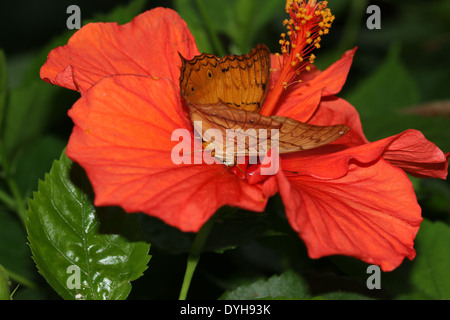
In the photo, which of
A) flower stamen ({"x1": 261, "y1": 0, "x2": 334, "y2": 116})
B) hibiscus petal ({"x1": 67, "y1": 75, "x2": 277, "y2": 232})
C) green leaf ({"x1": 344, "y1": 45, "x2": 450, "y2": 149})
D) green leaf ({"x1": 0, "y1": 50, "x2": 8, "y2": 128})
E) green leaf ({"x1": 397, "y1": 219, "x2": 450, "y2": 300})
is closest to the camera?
hibiscus petal ({"x1": 67, "y1": 75, "x2": 277, "y2": 232})

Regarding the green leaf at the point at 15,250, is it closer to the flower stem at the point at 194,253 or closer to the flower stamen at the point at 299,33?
the flower stem at the point at 194,253

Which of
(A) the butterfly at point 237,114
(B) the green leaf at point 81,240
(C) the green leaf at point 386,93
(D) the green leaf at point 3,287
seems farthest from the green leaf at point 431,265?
(D) the green leaf at point 3,287

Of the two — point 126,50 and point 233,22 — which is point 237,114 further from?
point 233,22

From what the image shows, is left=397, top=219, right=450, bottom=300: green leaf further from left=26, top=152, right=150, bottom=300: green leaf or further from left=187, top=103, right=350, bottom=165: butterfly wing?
left=26, top=152, right=150, bottom=300: green leaf

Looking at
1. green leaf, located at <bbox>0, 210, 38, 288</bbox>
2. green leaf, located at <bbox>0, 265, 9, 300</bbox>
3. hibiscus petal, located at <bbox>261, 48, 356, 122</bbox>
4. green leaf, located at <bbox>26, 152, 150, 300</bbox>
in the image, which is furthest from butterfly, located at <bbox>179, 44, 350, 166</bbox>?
green leaf, located at <bbox>0, 210, 38, 288</bbox>

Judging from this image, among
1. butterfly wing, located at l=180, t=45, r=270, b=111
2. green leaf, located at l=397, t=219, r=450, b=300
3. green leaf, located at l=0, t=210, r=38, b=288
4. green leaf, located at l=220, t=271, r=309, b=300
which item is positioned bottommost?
green leaf, located at l=397, t=219, r=450, b=300

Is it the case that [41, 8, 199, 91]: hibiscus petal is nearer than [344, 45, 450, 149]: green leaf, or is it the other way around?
[41, 8, 199, 91]: hibiscus petal

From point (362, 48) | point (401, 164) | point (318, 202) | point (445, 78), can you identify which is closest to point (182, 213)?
point (318, 202)

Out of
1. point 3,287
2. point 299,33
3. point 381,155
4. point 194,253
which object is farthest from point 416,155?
point 3,287

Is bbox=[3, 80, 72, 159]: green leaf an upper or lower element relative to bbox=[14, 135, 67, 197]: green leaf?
upper
